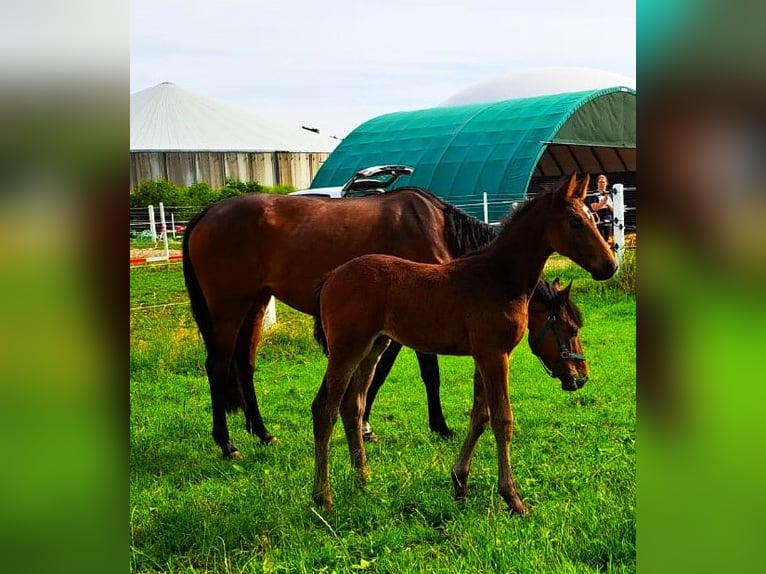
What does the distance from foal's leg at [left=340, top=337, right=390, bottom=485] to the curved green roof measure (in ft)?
39.0

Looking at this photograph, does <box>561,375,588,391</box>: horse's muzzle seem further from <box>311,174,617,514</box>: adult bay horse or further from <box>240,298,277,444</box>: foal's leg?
<box>240,298,277,444</box>: foal's leg

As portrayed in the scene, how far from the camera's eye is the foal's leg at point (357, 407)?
396cm

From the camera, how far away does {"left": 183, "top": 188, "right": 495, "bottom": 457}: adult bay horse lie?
499 centimetres

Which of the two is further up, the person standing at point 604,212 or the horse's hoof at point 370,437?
the person standing at point 604,212

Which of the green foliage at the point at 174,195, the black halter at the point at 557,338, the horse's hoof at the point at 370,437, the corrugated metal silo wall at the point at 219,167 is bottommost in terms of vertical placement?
the horse's hoof at the point at 370,437

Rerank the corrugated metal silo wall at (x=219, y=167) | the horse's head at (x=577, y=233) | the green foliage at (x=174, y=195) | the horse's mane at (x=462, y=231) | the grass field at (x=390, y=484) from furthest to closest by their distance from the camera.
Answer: the corrugated metal silo wall at (x=219, y=167), the green foliage at (x=174, y=195), the horse's mane at (x=462, y=231), the horse's head at (x=577, y=233), the grass field at (x=390, y=484)

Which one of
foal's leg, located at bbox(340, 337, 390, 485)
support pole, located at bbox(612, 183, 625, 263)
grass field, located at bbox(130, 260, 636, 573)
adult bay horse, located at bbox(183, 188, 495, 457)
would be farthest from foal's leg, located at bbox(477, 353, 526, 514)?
support pole, located at bbox(612, 183, 625, 263)

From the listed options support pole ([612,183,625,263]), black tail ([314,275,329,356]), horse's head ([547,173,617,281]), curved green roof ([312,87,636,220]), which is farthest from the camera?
curved green roof ([312,87,636,220])

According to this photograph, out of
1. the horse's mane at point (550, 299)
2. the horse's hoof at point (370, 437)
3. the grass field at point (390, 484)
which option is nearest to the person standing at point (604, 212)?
the grass field at point (390, 484)

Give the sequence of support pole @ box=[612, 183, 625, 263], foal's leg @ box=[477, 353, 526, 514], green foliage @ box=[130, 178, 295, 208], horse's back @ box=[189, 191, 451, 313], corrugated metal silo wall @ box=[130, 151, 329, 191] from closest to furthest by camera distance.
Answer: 1. foal's leg @ box=[477, 353, 526, 514]
2. horse's back @ box=[189, 191, 451, 313]
3. support pole @ box=[612, 183, 625, 263]
4. green foliage @ box=[130, 178, 295, 208]
5. corrugated metal silo wall @ box=[130, 151, 329, 191]

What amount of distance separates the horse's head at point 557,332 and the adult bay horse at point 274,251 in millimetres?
682

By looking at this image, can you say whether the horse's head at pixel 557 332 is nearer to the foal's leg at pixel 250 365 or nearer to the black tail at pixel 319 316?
the black tail at pixel 319 316
